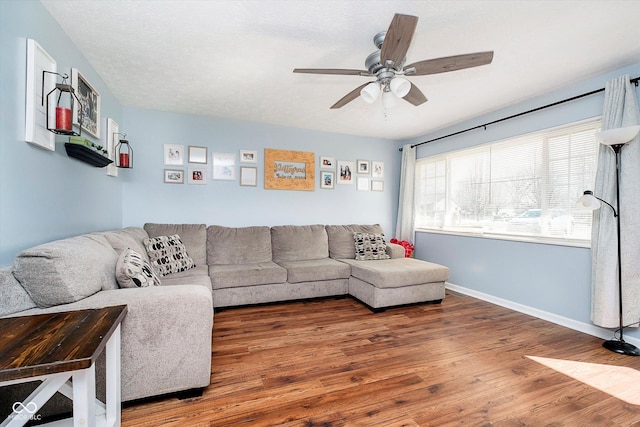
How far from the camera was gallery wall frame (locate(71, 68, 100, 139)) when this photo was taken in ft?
6.88

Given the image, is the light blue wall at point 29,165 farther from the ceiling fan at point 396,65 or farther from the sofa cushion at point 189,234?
the ceiling fan at point 396,65

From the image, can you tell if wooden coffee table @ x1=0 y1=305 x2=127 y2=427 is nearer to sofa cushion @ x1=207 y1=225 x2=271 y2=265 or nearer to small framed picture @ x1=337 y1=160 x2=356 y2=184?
sofa cushion @ x1=207 y1=225 x2=271 y2=265

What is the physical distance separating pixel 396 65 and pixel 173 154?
3100 mm

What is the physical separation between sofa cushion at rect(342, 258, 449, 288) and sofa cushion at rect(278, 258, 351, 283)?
147mm

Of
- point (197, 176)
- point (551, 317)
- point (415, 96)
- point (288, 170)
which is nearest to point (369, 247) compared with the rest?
point (288, 170)

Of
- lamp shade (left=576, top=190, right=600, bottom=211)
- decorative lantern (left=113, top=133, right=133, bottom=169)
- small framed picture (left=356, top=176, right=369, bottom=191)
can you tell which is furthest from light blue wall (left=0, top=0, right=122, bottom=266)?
lamp shade (left=576, top=190, right=600, bottom=211)

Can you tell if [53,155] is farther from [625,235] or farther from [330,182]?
[625,235]

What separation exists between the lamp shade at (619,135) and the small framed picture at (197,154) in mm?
4176

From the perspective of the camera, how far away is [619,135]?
2213 mm

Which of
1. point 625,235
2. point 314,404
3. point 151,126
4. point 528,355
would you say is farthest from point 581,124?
point 151,126

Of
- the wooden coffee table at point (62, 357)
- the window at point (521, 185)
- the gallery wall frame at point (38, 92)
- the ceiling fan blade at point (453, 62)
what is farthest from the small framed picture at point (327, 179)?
the wooden coffee table at point (62, 357)

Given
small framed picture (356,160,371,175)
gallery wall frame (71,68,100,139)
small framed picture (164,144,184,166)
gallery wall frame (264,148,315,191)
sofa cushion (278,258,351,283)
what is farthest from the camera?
small framed picture (356,160,371,175)

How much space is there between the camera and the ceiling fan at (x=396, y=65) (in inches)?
60.3
